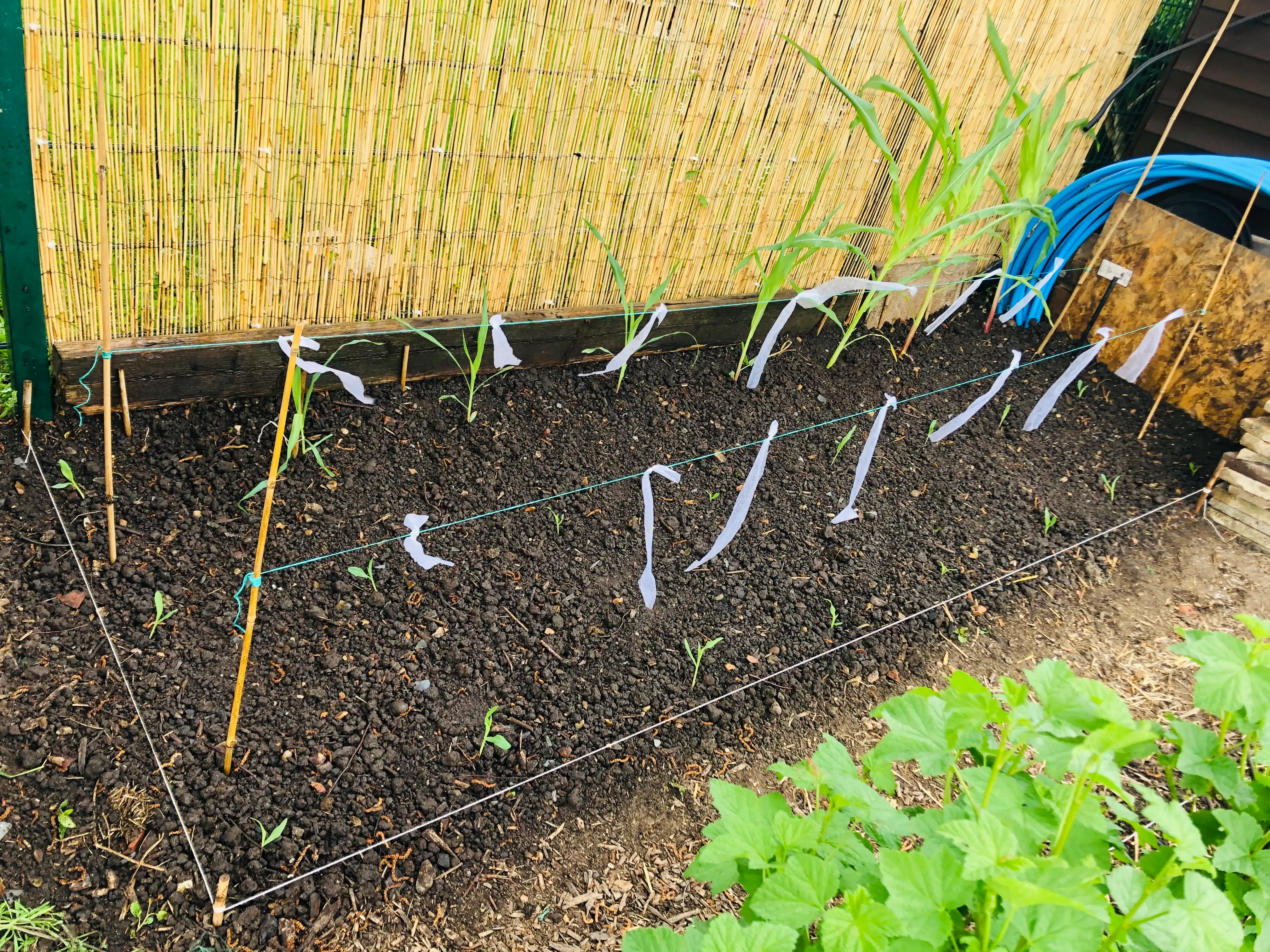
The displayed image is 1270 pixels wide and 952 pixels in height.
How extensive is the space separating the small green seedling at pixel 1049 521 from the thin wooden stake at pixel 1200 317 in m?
0.58

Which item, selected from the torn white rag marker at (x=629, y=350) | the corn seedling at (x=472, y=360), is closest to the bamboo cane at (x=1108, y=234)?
the torn white rag marker at (x=629, y=350)

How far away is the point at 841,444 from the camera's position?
2.65 meters

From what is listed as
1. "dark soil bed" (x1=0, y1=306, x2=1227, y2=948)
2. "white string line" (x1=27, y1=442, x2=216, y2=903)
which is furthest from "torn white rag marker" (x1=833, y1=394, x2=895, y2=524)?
"white string line" (x1=27, y1=442, x2=216, y2=903)

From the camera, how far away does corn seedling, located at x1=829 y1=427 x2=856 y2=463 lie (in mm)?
2643

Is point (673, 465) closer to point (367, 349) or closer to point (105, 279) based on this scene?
point (367, 349)

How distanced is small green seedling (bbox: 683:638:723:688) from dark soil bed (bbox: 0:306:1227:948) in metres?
0.02

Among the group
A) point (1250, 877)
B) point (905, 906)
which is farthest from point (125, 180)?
point (1250, 877)

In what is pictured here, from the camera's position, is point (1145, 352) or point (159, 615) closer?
point (159, 615)

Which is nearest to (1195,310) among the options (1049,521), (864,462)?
(1049,521)

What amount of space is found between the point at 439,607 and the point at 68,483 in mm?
817

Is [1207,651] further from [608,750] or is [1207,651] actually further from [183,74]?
[183,74]

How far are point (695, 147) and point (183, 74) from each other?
1321mm

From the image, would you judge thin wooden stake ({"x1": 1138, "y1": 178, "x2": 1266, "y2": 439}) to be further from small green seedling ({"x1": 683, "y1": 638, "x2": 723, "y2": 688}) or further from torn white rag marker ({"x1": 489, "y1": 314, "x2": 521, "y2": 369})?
torn white rag marker ({"x1": 489, "y1": 314, "x2": 521, "y2": 369})

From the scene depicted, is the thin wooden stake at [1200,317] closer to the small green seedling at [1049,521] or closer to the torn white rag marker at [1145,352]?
the torn white rag marker at [1145,352]
